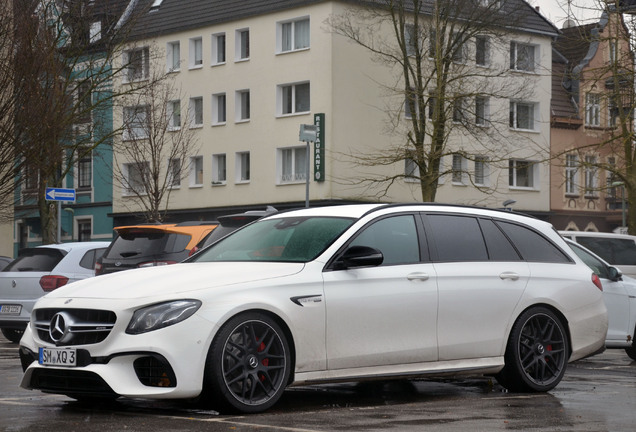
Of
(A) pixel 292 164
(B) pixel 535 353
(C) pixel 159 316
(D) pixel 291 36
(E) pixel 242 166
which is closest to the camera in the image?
(C) pixel 159 316

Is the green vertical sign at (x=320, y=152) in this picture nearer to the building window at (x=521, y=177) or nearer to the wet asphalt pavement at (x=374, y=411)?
the building window at (x=521, y=177)

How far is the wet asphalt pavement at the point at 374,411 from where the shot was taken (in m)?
8.42

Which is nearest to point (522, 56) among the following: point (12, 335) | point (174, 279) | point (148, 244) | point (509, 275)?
point (12, 335)

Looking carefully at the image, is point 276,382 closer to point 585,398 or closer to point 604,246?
point 585,398

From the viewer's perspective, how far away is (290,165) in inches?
2240

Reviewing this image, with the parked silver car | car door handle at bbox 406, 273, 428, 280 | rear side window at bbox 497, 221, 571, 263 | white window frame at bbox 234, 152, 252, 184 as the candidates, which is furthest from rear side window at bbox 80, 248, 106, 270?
white window frame at bbox 234, 152, 252, 184

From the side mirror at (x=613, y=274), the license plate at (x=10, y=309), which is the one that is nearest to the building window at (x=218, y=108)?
the license plate at (x=10, y=309)

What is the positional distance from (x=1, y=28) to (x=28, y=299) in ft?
37.3

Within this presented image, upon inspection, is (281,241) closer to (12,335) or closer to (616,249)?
(12,335)

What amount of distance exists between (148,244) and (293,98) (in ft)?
131

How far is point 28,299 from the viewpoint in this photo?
19359 mm

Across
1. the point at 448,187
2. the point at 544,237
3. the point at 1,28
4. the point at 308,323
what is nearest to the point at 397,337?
the point at 308,323

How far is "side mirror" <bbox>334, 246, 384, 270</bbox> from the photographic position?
388 inches

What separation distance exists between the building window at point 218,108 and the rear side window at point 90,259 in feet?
133
